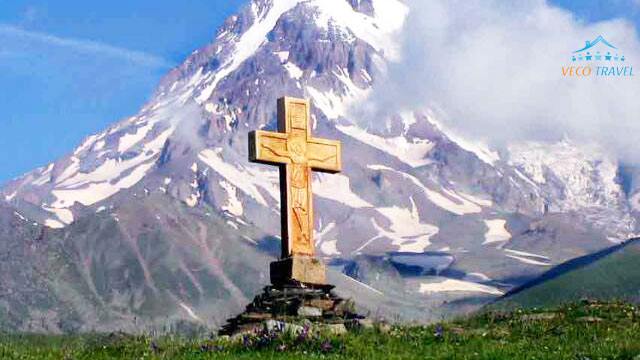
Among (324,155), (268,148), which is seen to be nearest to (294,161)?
(268,148)

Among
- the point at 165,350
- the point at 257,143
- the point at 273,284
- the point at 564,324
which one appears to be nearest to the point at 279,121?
the point at 257,143

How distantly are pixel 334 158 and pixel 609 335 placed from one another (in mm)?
12831

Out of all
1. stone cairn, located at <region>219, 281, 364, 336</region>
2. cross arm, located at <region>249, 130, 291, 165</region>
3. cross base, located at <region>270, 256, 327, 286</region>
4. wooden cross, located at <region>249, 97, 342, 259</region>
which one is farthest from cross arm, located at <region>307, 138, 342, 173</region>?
stone cairn, located at <region>219, 281, 364, 336</region>

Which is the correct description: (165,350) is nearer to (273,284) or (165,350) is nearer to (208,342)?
(208,342)

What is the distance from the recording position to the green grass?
1931 cm

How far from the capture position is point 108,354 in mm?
20203

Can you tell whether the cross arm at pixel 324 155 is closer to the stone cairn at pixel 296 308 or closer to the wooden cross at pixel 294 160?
the wooden cross at pixel 294 160

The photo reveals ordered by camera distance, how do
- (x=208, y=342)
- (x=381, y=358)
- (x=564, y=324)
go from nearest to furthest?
(x=381, y=358) < (x=208, y=342) < (x=564, y=324)

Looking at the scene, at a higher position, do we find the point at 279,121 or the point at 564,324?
the point at 279,121

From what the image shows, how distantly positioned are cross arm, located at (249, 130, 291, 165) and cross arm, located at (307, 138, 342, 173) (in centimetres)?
79

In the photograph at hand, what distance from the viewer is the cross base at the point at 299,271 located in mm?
30672

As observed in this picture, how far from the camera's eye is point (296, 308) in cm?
2853

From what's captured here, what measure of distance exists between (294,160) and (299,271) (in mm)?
3265

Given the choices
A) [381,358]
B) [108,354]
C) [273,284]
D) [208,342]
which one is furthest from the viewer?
[273,284]
